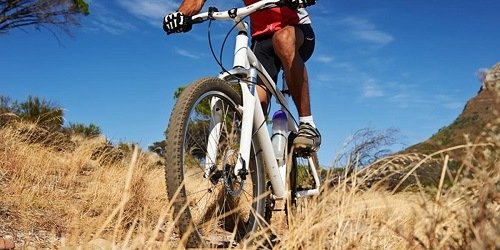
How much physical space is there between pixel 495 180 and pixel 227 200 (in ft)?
5.62

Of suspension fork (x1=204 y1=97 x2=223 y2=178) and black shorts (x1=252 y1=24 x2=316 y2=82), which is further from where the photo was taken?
black shorts (x1=252 y1=24 x2=316 y2=82)

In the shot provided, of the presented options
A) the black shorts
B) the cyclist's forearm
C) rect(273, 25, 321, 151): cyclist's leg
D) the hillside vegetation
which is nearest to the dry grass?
the hillside vegetation

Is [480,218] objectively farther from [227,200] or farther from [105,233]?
[105,233]

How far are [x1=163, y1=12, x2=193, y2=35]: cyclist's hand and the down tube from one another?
57cm

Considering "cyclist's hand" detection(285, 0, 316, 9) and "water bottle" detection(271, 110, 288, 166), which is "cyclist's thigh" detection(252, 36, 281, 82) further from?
"cyclist's hand" detection(285, 0, 316, 9)

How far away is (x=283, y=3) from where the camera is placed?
3.23 m

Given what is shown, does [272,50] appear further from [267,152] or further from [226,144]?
[226,144]

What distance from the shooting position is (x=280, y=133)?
3.91 m

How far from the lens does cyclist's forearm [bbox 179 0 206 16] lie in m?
3.66

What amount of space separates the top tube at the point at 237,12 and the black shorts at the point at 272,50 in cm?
75

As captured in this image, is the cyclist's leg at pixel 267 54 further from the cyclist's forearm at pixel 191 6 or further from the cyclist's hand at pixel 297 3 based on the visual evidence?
the cyclist's hand at pixel 297 3

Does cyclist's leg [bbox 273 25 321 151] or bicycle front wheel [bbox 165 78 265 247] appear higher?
cyclist's leg [bbox 273 25 321 151]

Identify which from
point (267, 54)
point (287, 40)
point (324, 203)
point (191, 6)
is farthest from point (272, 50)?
point (324, 203)

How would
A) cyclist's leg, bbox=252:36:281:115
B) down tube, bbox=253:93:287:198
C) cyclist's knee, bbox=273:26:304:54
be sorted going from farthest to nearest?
cyclist's leg, bbox=252:36:281:115 → cyclist's knee, bbox=273:26:304:54 → down tube, bbox=253:93:287:198
